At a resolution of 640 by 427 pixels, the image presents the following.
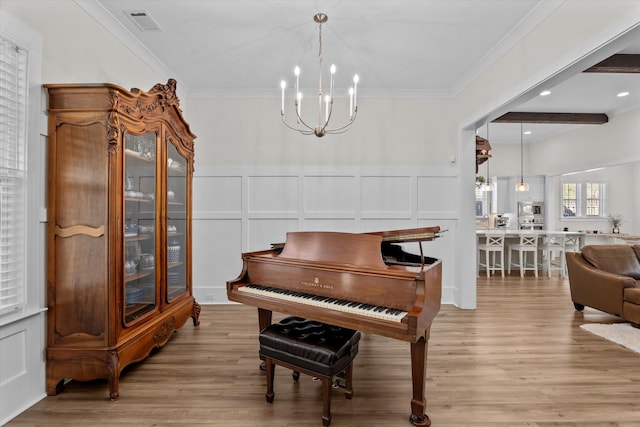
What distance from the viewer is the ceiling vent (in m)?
2.72

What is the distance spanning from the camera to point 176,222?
10.6 feet

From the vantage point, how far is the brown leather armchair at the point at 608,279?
141 inches

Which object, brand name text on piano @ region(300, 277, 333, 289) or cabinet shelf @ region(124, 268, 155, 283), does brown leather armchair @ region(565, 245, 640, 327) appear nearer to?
brand name text on piano @ region(300, 277, 333, 289)

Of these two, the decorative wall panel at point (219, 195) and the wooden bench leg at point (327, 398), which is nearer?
the wooden bench leg at point (327, 398)

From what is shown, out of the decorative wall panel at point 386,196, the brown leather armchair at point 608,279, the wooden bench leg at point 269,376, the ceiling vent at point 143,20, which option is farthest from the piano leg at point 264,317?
the brown leather armchair at point 608,279

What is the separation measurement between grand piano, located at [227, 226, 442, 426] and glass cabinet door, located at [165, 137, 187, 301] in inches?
42.5

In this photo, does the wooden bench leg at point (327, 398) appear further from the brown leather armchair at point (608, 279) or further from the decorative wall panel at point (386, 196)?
the brown leather armchair at point (608, 279)

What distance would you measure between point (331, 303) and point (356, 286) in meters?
0.19

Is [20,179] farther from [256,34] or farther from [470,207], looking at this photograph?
[470,207]

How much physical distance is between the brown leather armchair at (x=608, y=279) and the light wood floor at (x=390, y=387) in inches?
26.6

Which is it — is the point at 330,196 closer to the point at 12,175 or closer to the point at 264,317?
the point at 264,317

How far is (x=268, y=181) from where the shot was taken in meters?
4.42

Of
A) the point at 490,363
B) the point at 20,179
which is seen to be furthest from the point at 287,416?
the point at 20,179

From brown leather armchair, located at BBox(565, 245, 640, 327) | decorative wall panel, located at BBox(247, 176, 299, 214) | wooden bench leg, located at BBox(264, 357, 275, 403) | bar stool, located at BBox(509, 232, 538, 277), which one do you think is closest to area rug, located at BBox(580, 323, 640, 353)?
brown leather armchair, located at BBox(565, 245, 640, 327)
